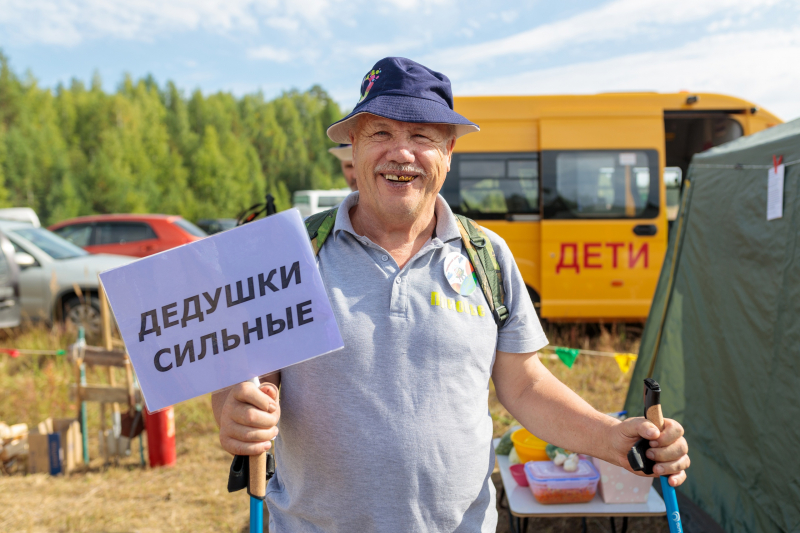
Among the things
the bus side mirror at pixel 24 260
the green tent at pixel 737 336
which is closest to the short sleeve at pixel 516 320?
the green tent at pixel 737 336

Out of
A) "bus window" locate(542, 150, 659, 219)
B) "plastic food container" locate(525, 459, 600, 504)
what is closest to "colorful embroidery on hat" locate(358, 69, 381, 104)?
"plastic food container" locate(525, 459, 600, 504)

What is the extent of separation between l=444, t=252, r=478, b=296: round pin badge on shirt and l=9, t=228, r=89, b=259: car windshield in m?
6.81

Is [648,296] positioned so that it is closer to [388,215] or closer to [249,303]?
[388,215]

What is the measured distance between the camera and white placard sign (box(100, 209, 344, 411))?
1.22 m

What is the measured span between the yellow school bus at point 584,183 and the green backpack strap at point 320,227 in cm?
457

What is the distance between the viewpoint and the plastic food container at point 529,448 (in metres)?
2.80

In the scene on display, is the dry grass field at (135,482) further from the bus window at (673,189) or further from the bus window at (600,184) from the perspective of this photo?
the bus window at (673,189)

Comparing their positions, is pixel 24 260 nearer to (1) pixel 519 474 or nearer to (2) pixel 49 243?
(2) pixel 49 243

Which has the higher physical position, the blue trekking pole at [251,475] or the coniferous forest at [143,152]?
the coniferous forest at [143,152]

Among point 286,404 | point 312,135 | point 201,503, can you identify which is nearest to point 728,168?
point 286,404

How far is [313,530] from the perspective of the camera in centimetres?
135

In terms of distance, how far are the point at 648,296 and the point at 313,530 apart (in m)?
5.29

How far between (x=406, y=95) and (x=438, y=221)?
0.36m

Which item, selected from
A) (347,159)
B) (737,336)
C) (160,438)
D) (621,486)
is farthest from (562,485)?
A: (160,438)
